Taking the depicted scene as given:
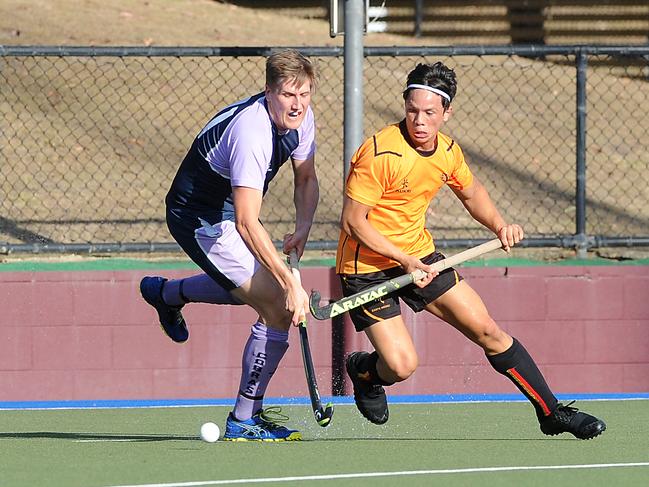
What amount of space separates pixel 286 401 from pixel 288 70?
12.2ft

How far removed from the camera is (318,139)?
1379cm

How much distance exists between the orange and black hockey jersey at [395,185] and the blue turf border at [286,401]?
262 centimetres

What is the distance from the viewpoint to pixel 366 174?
7.24 m

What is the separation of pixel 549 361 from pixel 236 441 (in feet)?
11.7

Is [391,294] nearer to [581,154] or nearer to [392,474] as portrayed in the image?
[392,474]

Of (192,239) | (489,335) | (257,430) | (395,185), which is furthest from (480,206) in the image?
(257,430)

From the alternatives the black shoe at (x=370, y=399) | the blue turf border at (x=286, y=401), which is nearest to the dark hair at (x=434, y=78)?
the black shoe at (x=370, y=399)

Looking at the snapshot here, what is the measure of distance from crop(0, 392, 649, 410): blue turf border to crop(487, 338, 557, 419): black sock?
2.50 metres

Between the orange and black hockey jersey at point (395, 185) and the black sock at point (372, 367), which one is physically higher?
the orange and black hockey jersey at point (395, 185)

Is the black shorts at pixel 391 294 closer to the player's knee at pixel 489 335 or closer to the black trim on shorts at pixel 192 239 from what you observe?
the player's knee at pixel 489 335

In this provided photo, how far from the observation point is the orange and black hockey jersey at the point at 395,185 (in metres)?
7.24

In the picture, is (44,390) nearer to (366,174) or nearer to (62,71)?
(366,174)

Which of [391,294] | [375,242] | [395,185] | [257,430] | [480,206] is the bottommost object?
[257,430]

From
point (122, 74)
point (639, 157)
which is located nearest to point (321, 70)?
point (122, 74)
